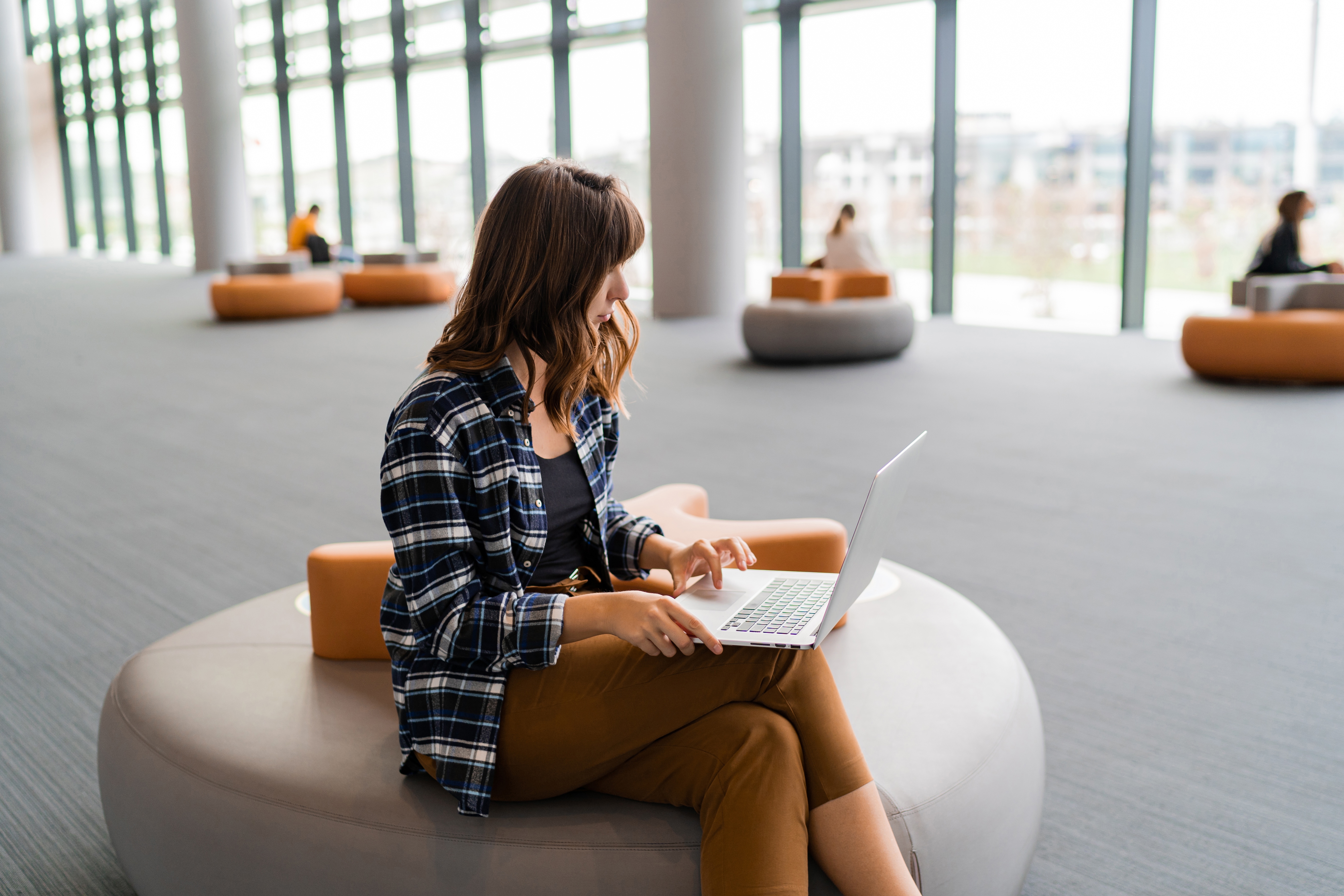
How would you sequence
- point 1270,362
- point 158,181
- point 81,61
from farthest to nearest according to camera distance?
point 81,61, point 158,181, point 1270,362

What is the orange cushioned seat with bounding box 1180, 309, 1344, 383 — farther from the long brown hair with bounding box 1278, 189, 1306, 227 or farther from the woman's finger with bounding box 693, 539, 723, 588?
the woman's finger with bounding box 693, 539, 723, 588

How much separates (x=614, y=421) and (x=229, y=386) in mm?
6781

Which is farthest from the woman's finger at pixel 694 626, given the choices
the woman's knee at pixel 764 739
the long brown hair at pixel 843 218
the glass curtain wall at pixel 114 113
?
the glass curtain wall at pixel 114 113

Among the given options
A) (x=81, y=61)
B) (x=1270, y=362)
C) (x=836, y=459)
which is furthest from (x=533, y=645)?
(x=81, y=61)

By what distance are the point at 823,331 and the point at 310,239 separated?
948 cm

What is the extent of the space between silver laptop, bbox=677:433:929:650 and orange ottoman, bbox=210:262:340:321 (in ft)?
37.5

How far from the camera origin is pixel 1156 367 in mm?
8336

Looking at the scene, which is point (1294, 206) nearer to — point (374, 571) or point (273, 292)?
point (374, 571)

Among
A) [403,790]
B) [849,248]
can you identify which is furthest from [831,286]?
[403,790]

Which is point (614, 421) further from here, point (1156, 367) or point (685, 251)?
point (685, 251)

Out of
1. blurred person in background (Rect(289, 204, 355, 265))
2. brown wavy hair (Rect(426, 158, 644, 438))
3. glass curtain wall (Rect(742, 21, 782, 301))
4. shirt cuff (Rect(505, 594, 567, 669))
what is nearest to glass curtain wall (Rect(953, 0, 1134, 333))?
glass curtain wall (Rect(742, 21, 782, 301))

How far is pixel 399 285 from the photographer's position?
45.8ft

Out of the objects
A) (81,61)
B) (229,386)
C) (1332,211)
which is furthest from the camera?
(81,61)

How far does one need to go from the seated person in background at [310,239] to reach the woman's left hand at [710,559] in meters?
14.7
